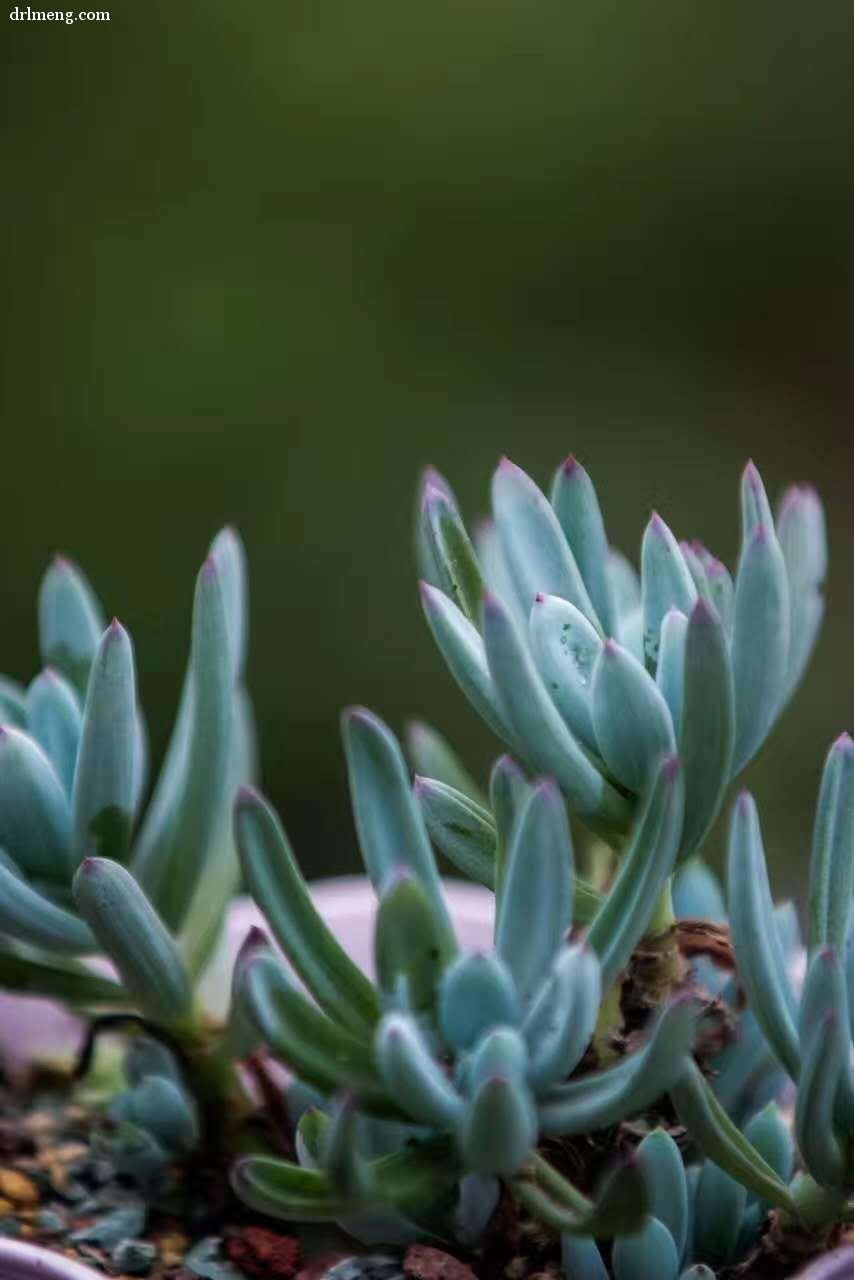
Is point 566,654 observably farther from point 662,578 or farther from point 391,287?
point 391,287

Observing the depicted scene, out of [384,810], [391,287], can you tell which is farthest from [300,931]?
[391,287]

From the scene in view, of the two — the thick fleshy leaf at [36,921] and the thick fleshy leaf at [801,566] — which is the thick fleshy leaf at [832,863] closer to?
the thick fleshy leaf at [801,566]

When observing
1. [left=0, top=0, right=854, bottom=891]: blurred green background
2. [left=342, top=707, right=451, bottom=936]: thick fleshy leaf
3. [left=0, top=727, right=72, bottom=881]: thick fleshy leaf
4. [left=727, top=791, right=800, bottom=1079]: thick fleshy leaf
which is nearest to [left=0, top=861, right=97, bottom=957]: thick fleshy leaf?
[left=0, top=727, right=72, bottom=881]: thick fleshy leaf

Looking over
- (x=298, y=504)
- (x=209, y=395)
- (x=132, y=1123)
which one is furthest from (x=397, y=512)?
(x=132, y=1123)

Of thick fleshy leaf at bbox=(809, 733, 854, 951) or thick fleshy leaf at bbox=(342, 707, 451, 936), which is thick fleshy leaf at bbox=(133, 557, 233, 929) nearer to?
thick fleshy leaf at bbox=(342, 707, 451, 936)

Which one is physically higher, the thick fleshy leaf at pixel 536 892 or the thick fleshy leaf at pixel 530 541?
the thick fleshy leaf at pixel 530 541

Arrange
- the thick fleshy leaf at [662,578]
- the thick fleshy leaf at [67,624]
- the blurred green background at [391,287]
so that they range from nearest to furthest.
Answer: the thick fleshy leaf at [662,578] < the thick fleshy leaf at [67,624] < the blurred green background at [391,287]

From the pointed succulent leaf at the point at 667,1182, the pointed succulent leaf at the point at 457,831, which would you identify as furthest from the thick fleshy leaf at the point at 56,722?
the pointed succulent leaf at the point at 667,1182

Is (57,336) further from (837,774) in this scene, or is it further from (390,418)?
(837,774)
